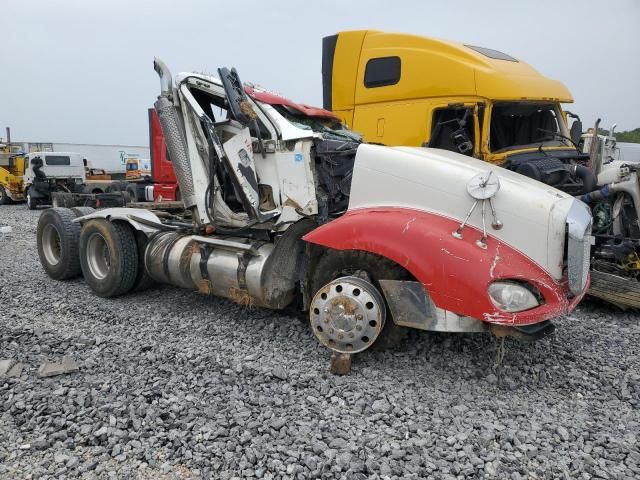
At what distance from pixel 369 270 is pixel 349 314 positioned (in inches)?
14.3

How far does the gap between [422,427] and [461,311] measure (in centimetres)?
75

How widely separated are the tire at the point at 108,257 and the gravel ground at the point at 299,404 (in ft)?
2.17

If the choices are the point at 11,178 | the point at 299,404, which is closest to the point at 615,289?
the point at 299,404

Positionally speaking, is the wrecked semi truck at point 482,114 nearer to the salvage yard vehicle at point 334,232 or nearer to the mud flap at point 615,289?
the mud flap at point 615,289

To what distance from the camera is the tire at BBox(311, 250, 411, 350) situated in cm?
372

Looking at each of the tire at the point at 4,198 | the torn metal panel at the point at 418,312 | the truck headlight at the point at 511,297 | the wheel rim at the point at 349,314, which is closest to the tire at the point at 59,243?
the wheel rim at the point at 349,314

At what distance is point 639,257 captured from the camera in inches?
216

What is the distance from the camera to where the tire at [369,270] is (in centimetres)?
372

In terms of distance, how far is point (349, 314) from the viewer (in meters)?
3.70

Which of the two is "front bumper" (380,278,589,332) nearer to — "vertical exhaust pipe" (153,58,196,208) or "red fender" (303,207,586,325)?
"red fender" (303,207,586,325)

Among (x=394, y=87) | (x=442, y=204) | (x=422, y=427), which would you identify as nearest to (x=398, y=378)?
(x=422, y=427)

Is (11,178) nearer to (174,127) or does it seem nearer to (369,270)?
(174,127)

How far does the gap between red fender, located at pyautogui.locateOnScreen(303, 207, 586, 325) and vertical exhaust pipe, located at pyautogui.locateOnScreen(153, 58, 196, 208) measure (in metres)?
2.32

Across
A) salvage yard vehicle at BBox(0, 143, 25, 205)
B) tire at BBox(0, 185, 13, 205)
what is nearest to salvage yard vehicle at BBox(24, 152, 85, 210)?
salvage yard vehicle at BBox(0, 143, 25, 205)
